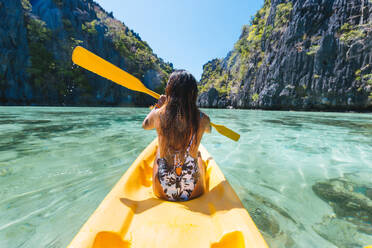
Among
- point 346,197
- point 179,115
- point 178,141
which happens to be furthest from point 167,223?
point 346,197

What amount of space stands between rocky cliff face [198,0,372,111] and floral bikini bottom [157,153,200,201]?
2559cm

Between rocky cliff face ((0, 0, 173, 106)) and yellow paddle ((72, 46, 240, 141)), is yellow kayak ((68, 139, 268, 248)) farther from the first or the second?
rocky cliff face ((0, 0, 173, 106))

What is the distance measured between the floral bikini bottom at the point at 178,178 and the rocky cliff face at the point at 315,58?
2559cm

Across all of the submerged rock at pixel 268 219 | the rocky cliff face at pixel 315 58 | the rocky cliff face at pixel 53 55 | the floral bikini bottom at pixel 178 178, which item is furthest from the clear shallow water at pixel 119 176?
the rocky cliff face at pixel 53 55

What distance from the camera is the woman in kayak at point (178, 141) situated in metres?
1.36

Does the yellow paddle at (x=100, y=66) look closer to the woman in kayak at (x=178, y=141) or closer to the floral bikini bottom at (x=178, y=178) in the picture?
the woman in kayak at (x=178, y=141)

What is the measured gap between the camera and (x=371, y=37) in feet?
58.1

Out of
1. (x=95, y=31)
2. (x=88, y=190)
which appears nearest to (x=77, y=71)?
(x=95, y=31)

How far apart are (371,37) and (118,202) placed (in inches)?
1104

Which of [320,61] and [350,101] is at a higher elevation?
[320,61]

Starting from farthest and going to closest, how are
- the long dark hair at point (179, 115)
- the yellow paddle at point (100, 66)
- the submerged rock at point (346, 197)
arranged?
the yellow paddle at point (100, 66), the submerged rock at point (346, 197), the long dark hair at point (179, 115)

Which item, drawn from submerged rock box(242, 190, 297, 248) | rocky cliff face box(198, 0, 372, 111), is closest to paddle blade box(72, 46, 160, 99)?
submerged rock box(242, 190, 297, 248)

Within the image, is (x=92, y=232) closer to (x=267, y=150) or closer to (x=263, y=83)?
(x=267, y=150)

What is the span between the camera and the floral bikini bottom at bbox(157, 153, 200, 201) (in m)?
1.39
